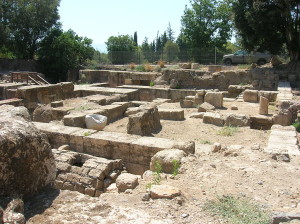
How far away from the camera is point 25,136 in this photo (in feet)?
12.5

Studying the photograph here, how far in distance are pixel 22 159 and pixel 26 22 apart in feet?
86.2

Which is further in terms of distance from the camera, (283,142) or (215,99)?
(215,99)

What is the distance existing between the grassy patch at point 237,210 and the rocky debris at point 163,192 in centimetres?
44

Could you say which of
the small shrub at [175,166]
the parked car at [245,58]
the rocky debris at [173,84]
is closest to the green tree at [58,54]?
the rocky debris at [173,84]

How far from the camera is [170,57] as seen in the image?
27.5 meters

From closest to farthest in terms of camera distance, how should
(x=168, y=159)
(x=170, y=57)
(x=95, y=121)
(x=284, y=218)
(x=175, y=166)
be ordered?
(x=284, y=218)
(x=175, y=166)
(x=168, y=159)
(x=95, y=121)
(x=170, y=57)

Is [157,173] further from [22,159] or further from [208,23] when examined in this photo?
[208,23]

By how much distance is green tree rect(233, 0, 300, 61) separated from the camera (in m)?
15.5

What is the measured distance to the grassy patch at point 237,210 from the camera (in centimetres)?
353

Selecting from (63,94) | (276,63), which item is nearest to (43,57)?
Result: (63,94)

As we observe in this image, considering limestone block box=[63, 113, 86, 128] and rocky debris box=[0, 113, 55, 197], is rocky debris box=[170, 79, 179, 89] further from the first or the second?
rocky debris box=[0, 113, 55, 197]

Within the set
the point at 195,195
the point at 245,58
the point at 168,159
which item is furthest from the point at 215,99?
the point at 245,58

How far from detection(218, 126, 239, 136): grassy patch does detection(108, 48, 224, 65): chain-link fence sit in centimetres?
1621

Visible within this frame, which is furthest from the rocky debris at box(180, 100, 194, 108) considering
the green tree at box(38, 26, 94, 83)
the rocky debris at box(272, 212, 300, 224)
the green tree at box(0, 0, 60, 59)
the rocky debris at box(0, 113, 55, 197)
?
the green tree at box(0, 0, 60, 59)
